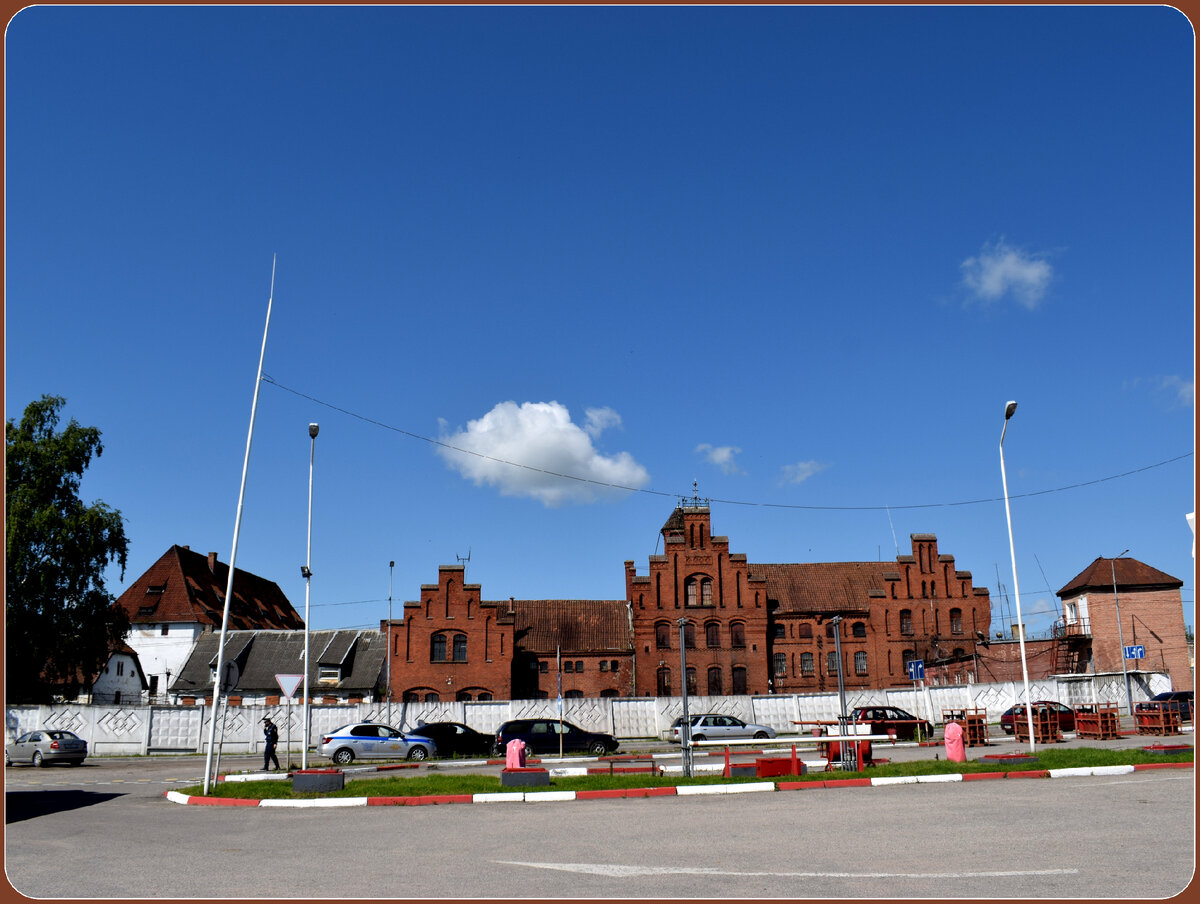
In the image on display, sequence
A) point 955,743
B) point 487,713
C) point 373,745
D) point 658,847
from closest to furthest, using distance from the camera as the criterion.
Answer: point 658,847 → point 955,743 → point 373,745 → point 487,713

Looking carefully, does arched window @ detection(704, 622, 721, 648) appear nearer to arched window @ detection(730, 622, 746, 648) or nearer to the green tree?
arched window @ detection(730, 622, 746, 648)

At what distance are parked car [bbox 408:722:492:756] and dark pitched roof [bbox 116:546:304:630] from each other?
3694cm

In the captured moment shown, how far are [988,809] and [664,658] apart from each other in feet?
143

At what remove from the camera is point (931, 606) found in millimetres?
58906

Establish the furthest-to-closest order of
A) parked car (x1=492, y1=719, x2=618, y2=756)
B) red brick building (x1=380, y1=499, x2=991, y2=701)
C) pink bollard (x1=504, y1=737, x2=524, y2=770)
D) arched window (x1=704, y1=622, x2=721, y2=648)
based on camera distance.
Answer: arched window (x1=704, y1=622, x2=721, y2=648), red brick building (x1=380, y1=499, x2=991, y2=701), parked car (x1=492, y1=719, x2=618, y2=756), pink bollard (x1=504, y1=737, x2=524, y2=770)

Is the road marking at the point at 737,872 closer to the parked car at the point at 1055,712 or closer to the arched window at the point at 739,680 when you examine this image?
the parked car at the point at 1055,712

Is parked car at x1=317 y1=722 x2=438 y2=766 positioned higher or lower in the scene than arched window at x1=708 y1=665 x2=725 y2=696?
lower

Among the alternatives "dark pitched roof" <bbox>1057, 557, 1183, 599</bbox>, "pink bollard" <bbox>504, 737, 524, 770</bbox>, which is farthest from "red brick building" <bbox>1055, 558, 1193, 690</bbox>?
"pink bollard" <bbox>504, 737, 524, 770</bbox>

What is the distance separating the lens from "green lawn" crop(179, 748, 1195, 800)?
1822cm

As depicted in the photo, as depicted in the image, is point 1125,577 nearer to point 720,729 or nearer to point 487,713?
point 720,729

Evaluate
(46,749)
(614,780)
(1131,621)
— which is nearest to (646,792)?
(614,780)

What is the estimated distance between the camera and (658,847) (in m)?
11.0

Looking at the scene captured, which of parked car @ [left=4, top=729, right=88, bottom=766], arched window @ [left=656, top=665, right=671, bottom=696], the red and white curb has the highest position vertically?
arched window @ [left=656, top=665, right=671, bottom=696]

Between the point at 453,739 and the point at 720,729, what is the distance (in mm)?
10906
